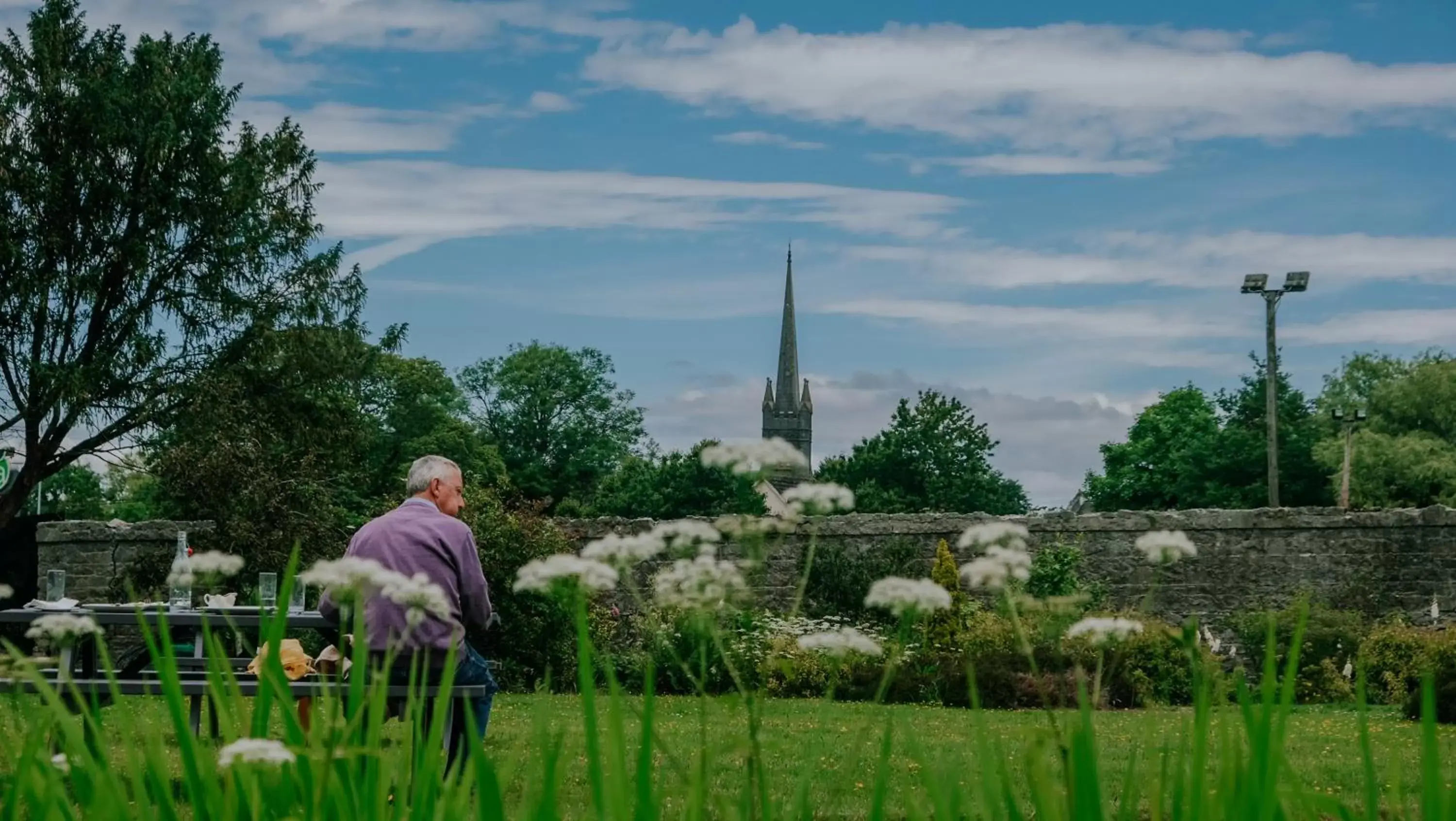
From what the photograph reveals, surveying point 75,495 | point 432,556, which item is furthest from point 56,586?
point 75,495

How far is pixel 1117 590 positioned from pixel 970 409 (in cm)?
3084

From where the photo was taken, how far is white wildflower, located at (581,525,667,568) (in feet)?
8.07

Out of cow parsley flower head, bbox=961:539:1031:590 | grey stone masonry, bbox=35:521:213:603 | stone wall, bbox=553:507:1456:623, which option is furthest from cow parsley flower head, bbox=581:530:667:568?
grey stone masonry, bbox=35:521:213:603

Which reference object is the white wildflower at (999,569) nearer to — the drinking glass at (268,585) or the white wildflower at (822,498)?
the white wildflower at (822,498)

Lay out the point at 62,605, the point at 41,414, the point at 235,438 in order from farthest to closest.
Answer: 1. the point at 41,414
2. the point at 235,438
3. the point at 62,605

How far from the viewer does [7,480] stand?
73.8ft

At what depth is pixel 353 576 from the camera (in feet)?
7.86

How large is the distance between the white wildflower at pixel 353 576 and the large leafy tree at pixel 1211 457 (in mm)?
43156

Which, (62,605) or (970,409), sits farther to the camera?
(970,409)

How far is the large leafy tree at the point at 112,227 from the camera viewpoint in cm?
2275

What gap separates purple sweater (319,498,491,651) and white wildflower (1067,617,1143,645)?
2944 mm

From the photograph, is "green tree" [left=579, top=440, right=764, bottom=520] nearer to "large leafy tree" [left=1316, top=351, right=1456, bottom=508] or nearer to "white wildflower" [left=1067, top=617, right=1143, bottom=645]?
"large leafy tree" [left=1316, top=351, right=1456, bottom=508]

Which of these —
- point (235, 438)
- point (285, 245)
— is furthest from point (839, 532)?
point (285, 245)

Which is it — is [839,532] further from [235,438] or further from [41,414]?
[41,414]
